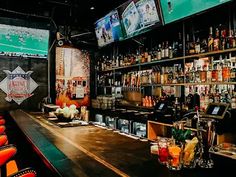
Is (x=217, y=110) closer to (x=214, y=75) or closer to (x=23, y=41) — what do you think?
(x=214, y=75)

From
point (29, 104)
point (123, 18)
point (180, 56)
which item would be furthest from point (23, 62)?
point (180, 56)

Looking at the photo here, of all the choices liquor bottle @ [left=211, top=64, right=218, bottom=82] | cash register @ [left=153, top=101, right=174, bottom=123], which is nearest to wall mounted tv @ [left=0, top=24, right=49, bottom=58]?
cash register @ [left=153, top=101, right=174, bottom=123]

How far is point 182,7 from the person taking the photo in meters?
3.87

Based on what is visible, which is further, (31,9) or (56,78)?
(56,78)

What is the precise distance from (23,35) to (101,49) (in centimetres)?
224

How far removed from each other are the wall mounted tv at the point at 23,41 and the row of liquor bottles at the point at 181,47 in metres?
1.94

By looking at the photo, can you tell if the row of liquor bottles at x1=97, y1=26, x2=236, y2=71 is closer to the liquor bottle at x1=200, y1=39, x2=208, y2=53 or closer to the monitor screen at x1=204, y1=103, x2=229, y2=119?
the liquor bottle at x1=200, y1=39, x2=208, y2=53

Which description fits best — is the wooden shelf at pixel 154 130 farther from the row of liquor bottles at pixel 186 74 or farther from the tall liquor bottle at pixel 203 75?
the tall liquor bottle at pixel 203 75

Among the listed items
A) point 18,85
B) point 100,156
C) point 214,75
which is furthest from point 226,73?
point 18,85

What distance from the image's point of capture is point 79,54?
7.07 meters

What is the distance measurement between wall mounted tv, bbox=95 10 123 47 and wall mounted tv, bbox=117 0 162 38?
25 cm

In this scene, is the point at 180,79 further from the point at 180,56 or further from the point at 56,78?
the point at 56,78

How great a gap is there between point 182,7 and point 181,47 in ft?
2.68

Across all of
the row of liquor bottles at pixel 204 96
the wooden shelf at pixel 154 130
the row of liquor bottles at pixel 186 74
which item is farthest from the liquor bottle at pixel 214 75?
the wooden shelf at pixel 154 130
